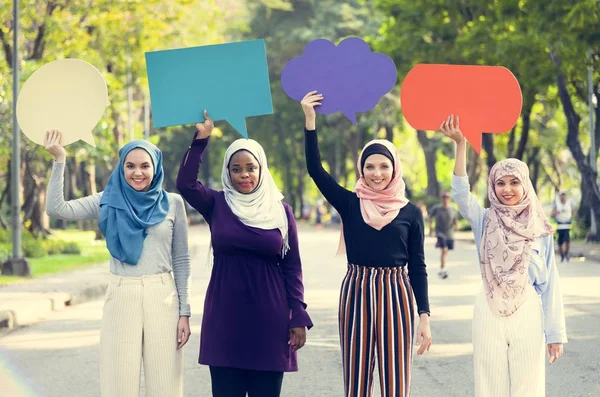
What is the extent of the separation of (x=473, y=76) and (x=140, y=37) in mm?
22132

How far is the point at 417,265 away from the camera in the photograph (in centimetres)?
520

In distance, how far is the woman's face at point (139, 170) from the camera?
5.09 m

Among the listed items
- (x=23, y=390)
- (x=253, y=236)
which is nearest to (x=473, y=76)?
(x=253, y=236)

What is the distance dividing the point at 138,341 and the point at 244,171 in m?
0.99

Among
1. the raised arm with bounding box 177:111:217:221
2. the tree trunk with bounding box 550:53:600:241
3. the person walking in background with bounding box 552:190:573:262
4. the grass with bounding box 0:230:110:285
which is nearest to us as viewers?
the raised arm with bounding box 177:111:217:221

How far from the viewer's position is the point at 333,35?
46.0m

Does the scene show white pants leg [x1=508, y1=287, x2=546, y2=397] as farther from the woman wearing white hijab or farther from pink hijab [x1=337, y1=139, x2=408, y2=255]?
the woman wearing white hijab

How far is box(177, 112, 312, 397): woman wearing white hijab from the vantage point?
507cm

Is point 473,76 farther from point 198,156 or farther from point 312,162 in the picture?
point 198,156

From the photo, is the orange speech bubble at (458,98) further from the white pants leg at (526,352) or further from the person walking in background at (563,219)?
the person walking in background at (563,219)

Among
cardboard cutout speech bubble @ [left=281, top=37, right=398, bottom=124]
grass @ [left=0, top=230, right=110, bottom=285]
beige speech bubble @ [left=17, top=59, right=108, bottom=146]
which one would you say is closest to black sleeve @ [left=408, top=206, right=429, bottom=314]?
cardboard cutout speech bubble @ [left=281, top=37, right=398, bottom=124]

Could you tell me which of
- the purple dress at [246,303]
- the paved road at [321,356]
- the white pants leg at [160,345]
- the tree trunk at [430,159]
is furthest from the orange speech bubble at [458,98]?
the tree trunk at [430,159]

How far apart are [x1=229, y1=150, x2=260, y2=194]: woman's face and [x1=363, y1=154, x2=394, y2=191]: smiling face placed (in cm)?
56

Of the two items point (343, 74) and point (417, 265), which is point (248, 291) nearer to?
point (417, 265)
